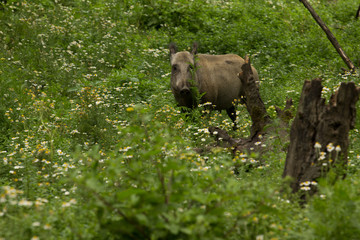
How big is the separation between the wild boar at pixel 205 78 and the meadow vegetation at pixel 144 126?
34cm

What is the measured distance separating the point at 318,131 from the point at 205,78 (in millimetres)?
4797

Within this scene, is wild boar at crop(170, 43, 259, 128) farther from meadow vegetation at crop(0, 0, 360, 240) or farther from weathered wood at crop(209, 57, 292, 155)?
weathered wood at crop(209, 57, 292, 155)

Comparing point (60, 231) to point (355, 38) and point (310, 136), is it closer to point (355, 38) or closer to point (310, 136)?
point (310, 136)

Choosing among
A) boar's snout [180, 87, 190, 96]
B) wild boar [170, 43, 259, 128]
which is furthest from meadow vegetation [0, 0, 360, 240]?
boar's snout [180, 87, 190, 96]

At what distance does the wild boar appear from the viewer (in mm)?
8820

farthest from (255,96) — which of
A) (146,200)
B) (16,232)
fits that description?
(16,232)

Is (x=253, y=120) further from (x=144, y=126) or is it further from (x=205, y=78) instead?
(x=144, y=126)

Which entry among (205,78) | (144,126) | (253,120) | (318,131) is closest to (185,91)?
(205,78)

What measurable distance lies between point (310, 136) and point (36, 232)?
8.97ft

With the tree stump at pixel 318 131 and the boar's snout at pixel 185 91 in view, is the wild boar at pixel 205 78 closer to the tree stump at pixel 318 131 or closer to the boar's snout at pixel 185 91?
the boar's snout at pixel 185 91

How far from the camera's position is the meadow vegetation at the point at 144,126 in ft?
11.1

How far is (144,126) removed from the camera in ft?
12.3

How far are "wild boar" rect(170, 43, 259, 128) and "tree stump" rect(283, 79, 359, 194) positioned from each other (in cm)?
392

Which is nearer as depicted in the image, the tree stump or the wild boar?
the tree stump
